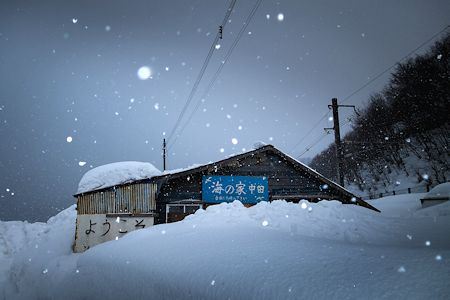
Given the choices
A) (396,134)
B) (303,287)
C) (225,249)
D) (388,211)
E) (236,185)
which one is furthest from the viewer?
(396,134)

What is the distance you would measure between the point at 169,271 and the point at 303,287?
86.9 inches

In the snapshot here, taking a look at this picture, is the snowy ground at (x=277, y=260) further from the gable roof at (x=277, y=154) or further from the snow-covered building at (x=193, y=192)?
the gable roof at (x=277, y=154)

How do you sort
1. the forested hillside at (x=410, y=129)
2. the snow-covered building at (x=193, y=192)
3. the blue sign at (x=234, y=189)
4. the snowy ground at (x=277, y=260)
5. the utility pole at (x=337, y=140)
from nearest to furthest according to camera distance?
the snowy ground at (x=277, y=260) → the snow-covered building at (x=193, y=192) → the blue sign at (x=234, y=189) → the utility pole at (x=337, y=140) → the forested hillside at (x=410, y=129)

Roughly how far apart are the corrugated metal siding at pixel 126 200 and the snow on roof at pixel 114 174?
6804mm

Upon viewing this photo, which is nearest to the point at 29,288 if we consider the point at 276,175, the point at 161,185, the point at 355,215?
the point at 161,185

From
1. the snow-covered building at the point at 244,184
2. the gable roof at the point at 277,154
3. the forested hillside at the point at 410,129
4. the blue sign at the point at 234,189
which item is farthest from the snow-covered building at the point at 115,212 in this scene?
the forested hillside at the point at 410,129

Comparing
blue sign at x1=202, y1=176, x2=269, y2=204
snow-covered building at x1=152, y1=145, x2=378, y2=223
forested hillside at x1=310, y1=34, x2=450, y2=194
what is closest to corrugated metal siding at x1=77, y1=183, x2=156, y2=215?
snow-covered building at x1=152, y1=145, x2=378, y2=223

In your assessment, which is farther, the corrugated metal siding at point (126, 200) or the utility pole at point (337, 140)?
the utility pole at point (337, 140)

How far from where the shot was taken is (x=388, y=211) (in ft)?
60.3

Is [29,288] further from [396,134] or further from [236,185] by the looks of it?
[396,134]

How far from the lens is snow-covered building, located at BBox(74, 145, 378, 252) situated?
12781 millimetres

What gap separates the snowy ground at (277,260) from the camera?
2.54 m

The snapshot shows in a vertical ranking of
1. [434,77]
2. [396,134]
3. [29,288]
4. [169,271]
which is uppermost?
[434,77]

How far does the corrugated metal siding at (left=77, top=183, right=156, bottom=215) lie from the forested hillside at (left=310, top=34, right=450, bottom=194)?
67.8ft
